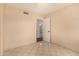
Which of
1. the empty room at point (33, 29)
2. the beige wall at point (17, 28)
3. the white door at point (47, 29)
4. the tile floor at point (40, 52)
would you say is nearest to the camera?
the tile floor at point (40, 52)

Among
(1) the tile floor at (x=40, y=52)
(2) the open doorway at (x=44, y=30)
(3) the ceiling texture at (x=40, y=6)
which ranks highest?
(3) the ceiling texture at (x=40, y=6)

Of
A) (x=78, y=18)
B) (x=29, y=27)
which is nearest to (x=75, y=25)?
(x=78, y=18)

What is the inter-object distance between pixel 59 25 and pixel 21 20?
7.67 feet

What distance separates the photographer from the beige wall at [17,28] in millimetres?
4188

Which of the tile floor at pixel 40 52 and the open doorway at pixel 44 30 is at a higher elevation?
the open doorway at pixel 44 30

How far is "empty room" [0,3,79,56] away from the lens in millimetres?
3832

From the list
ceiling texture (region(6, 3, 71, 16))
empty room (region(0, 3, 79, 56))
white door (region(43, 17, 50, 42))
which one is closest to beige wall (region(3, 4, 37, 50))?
empty room (region(0, 3, 79, 56))

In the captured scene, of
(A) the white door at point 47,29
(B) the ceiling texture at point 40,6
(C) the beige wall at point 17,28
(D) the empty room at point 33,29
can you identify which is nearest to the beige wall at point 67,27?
(D) the empty room at point 33,29

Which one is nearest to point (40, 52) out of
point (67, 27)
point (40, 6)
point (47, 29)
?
point (67, 27)

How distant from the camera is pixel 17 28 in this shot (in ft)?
15.7

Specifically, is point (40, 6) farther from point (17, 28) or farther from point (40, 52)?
point (40, 52)

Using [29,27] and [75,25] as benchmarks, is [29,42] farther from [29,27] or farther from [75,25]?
[75,25]

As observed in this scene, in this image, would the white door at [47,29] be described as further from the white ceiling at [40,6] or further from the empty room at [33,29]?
the white ceiling at [40,6]

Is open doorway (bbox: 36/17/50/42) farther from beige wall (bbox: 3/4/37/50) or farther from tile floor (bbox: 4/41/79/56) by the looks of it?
tile floor (bbox: 4/41/79/56)
